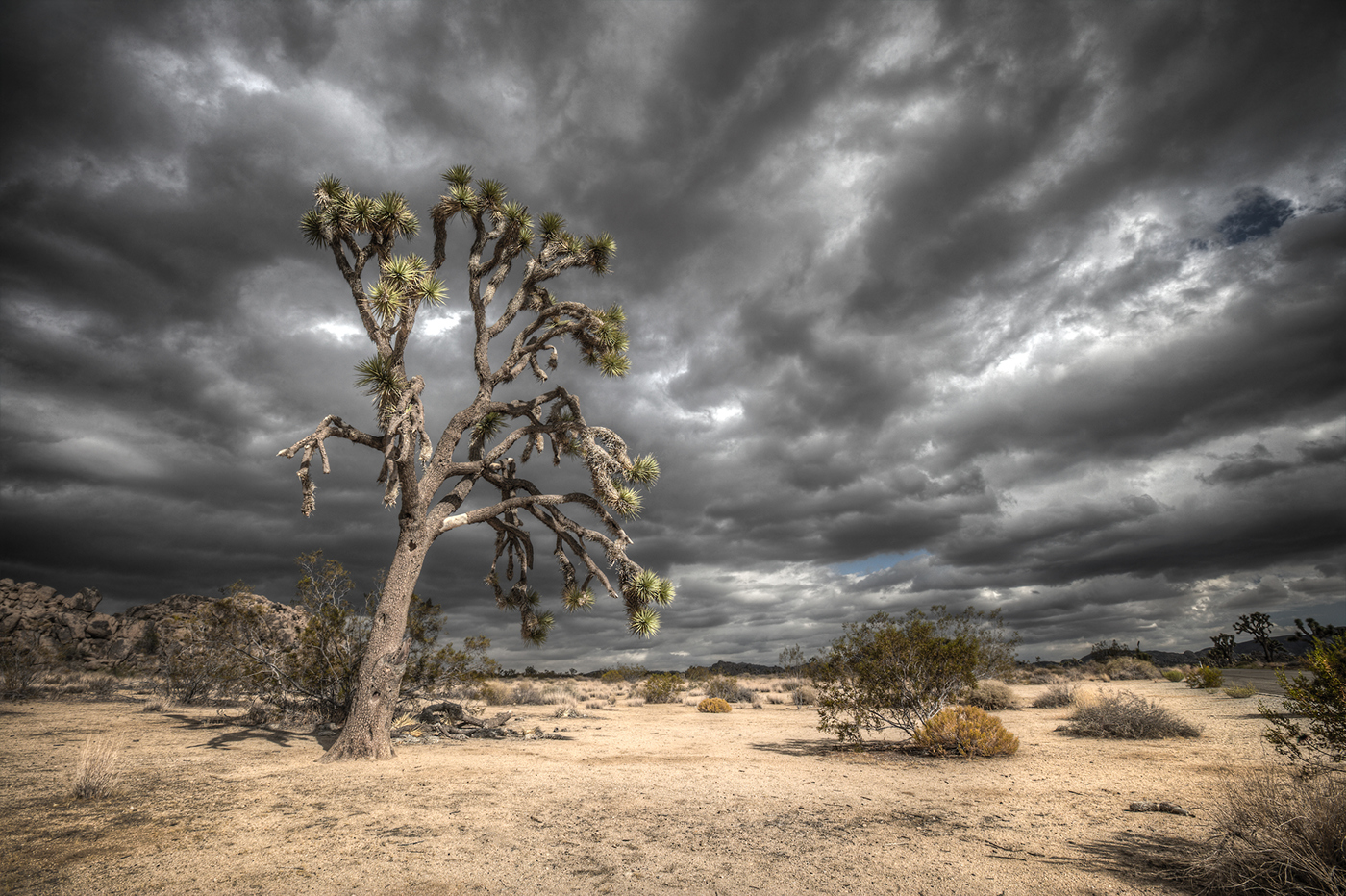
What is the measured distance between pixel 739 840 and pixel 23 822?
7.68m

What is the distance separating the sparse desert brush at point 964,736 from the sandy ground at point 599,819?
1.95ft

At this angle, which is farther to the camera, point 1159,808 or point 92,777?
point 92,777

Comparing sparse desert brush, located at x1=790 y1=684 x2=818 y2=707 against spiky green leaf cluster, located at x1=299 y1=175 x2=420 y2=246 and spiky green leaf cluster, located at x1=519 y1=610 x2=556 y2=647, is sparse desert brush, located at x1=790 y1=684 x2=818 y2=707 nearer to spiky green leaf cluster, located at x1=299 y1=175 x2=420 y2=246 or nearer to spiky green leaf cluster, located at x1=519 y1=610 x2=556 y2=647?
spiky green leaf cluster, located at x1=519 y1=610 x2=556 y2=647

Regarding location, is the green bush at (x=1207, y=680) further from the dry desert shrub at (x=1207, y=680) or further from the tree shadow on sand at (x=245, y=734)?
the tree shadow on sand at (x=245, y=734)

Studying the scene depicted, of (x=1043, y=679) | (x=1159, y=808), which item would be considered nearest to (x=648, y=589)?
(x=1159, y=808)

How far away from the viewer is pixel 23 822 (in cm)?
615

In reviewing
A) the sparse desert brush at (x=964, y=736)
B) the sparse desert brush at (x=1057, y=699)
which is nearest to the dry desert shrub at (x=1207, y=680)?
the sparse desert brush at (x=1057, y=699)

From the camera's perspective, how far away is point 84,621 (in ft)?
157

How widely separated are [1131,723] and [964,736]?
14.7 ft

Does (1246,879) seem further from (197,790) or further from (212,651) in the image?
(212,651)

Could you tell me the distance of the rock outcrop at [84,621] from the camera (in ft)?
138

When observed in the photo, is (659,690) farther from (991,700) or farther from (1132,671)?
(1132,671)

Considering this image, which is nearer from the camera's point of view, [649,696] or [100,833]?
[100,833]

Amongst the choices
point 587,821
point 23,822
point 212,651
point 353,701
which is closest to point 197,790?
point 23,822
